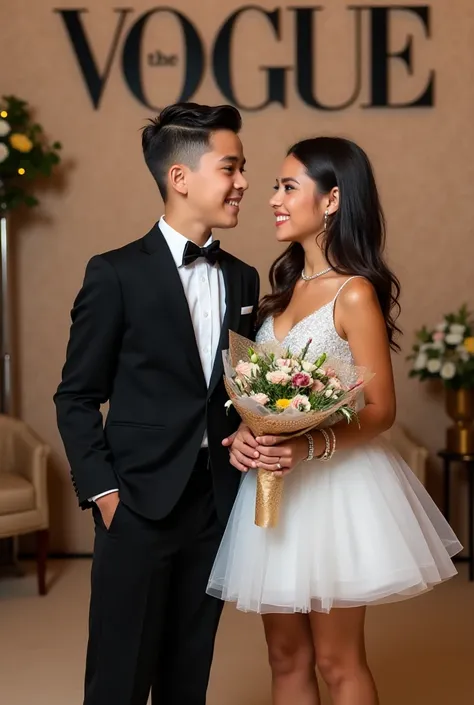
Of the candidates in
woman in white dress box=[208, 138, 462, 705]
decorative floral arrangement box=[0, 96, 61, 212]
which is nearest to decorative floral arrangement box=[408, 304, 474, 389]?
decorative floral arrangement box=[0, 96, 61, 212]

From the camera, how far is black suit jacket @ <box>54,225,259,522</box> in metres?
2.70

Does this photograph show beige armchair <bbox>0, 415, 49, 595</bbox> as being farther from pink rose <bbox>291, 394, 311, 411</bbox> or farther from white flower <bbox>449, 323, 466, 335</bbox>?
pink rose <bbox>291, 394, 311, 411</bbox>

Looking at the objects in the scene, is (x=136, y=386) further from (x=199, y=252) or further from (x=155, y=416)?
(x=199, y=252)

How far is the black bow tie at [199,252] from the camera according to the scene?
2.79 meters

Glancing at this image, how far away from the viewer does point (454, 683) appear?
4.27 metres

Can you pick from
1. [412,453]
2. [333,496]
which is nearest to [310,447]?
[333,496]

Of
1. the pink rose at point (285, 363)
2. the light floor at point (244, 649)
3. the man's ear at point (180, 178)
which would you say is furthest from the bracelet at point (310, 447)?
the light floor at point (244, 649)

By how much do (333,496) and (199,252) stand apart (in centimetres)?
79

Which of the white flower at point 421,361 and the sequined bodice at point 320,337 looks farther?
the white flower at point 421,361

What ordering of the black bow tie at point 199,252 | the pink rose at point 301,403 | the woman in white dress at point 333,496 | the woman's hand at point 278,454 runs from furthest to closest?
the black bow tie at point 199,252 → the woman in white dress at point 333,496 → the woman's hand at point 278,454 → the pink rose at point 301,403

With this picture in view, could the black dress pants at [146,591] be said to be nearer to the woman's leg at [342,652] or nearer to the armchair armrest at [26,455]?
the woman's leg at [342,652]

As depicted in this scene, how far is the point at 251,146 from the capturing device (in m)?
6.16

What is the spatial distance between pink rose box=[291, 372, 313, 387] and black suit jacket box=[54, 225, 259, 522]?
342 mm

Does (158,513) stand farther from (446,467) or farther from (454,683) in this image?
(446,467)
